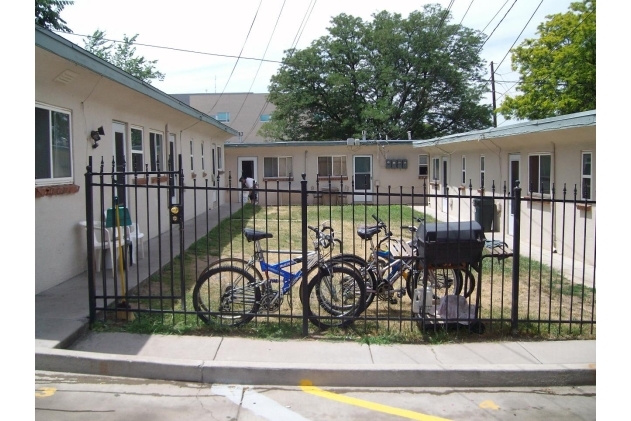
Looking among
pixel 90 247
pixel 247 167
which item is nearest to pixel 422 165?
pixel 247 167

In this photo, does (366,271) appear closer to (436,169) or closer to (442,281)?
(442,281)

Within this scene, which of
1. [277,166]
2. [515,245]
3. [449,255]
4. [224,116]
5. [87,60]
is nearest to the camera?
[515,245]

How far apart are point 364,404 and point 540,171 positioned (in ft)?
32.0

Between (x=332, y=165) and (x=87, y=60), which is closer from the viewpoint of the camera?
(x=87, y=60)

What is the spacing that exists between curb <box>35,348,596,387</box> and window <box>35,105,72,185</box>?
3198mm

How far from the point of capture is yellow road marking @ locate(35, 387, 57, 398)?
4.35 metres

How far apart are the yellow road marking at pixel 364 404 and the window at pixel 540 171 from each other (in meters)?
8.88

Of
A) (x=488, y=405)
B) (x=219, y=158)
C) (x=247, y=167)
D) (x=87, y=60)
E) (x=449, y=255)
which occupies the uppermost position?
(x=87, y=60)

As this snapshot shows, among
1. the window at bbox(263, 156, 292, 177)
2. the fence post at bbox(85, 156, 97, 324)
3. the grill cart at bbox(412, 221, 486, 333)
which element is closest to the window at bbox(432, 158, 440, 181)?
the window at bbox(263, 156, 292, 177)

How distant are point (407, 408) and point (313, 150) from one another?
22314mm

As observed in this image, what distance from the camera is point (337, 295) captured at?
6234 mm

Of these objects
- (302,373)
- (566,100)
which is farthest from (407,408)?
(566,100)

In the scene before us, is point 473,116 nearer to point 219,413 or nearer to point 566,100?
point 566,100

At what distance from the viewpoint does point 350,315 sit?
605cm
